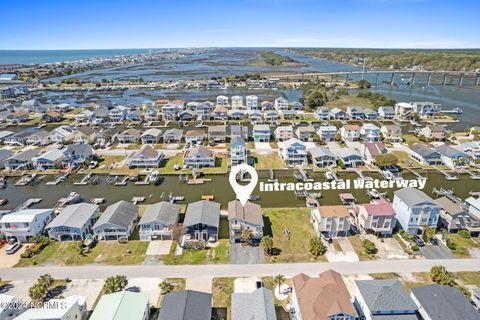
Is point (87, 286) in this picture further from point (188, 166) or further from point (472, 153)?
point (472, 153)

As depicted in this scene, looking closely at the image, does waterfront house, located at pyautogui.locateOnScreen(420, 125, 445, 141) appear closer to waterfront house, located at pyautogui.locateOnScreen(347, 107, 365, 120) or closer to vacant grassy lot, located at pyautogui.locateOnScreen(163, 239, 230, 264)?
waterfront house, located at pyautogui.locateOnScreen(347, 107, 365, 120)

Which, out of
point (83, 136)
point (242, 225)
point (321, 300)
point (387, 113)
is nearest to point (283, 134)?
point (242, 225)

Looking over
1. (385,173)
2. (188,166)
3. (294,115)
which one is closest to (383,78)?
(294,115)

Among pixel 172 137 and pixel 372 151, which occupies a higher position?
pixel 372 151

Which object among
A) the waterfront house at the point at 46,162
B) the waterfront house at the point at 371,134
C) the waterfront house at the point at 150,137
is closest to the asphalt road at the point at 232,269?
the waterfront house at the point at 46,162

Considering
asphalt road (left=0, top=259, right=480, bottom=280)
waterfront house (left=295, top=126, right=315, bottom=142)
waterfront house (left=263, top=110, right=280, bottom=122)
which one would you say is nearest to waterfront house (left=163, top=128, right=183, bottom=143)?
waterfront house (left=295, top=126, right=315, bottom=142)

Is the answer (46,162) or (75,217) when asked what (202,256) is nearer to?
(75,217)

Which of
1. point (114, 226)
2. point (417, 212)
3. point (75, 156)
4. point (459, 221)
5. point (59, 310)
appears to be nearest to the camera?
point (59, 310)

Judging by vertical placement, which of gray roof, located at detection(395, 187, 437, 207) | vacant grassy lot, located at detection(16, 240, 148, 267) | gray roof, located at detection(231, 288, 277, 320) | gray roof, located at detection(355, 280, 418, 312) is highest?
gray roof, located at detection(395, 187, 437, 207)
